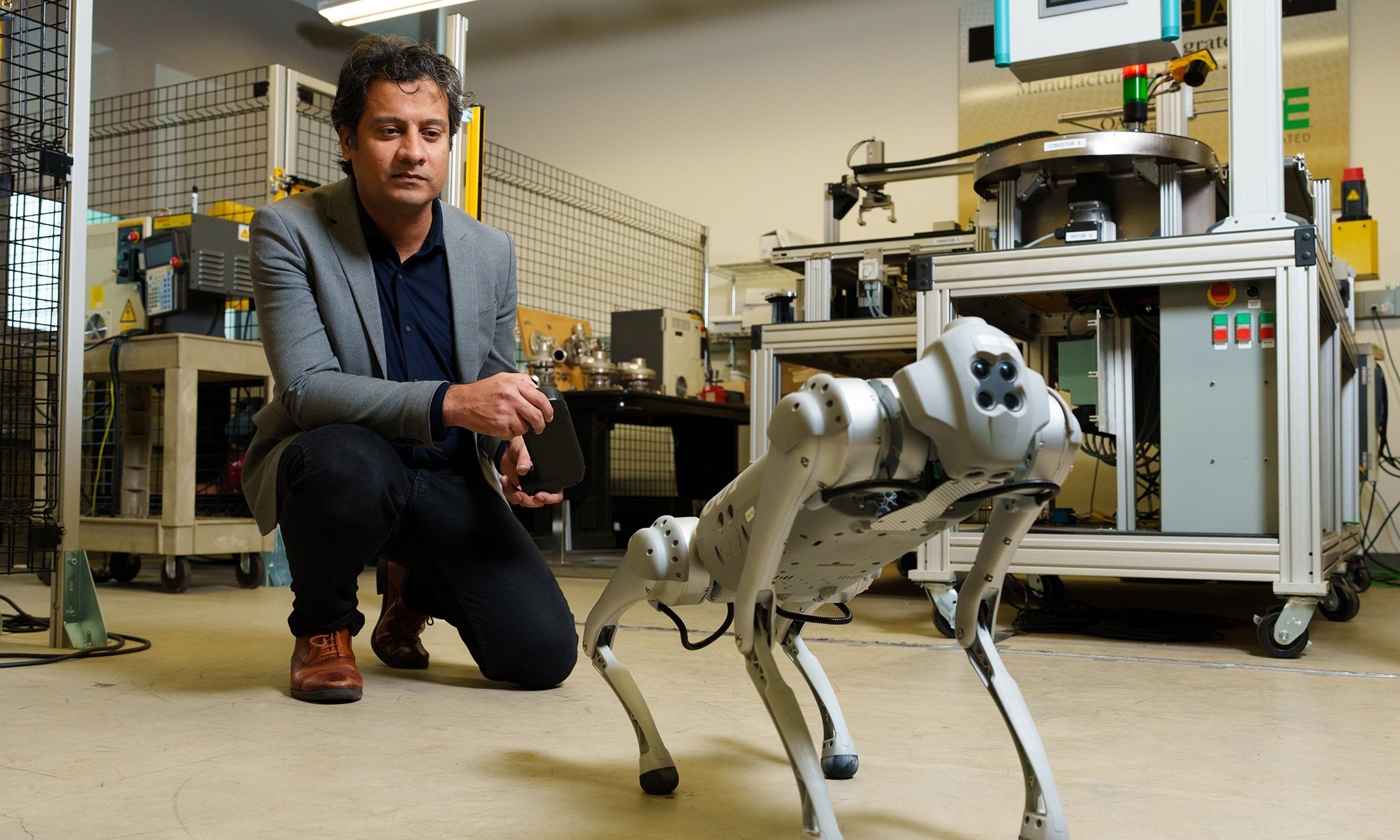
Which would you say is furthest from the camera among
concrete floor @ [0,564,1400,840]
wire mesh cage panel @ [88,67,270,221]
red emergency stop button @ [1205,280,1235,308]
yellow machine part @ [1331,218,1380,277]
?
wire mesh cage panel @ [88,67,270,221]

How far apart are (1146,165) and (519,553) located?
1.58m

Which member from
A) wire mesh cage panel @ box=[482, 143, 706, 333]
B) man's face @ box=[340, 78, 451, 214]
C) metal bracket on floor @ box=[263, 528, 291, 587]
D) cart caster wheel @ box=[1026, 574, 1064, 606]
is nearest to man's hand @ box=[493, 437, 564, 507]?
man's face @ box=[340, 78, 451, 214]

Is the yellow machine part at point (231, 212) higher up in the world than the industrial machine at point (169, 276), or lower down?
higher up

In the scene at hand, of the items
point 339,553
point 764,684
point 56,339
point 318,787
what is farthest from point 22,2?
point 764,684

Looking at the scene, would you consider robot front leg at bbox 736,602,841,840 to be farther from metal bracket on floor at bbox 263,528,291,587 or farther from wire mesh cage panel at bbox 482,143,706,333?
wire mesh cage panel at bbox 482,143,706,333

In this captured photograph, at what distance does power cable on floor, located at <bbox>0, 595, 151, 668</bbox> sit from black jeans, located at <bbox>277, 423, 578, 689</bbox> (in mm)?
547

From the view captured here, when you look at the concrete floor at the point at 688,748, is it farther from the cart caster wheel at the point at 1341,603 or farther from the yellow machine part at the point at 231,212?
the yellow machine part at the point at 231,212

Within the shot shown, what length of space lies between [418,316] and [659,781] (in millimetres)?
975

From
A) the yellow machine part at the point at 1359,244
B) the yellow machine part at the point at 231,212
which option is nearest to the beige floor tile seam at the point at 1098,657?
the yellow machine part at the point at 231,212

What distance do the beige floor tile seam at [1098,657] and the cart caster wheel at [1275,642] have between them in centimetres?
7

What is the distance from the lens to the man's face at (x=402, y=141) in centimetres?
162

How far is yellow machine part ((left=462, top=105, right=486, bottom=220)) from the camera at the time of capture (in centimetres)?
323

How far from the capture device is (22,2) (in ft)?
7.23

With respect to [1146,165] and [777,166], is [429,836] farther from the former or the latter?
[777,166]
